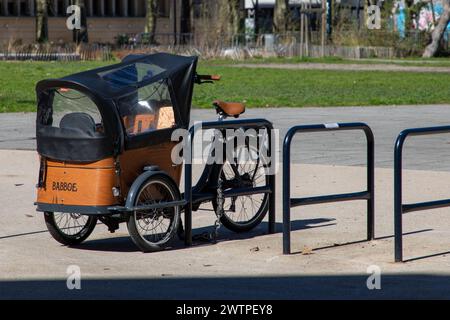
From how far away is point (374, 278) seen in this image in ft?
26.4

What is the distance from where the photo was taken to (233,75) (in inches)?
1512

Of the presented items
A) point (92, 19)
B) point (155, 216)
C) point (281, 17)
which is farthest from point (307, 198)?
point (92, 19)

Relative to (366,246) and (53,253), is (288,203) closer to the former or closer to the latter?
(366,246)

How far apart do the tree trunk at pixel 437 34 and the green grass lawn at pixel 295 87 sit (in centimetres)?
1840

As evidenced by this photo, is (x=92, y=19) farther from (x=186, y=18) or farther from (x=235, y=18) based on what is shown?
(x=235, y=18)

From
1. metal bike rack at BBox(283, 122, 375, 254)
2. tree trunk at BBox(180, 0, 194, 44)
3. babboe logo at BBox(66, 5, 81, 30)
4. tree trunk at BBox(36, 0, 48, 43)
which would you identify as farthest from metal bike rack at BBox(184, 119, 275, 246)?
tree trunk at BBox(180, 0, 194, 44)

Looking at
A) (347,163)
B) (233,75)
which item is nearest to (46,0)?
(233,75)

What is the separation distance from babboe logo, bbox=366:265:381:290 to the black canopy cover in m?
2.04

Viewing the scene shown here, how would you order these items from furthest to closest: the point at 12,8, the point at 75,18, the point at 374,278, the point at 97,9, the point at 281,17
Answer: the point at 97,9
the point at 12,8
the point at 281,17
the point at 75,18
the point at 374,278

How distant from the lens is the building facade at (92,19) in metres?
74.7

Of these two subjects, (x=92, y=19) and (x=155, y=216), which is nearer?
(x=155, y=216)

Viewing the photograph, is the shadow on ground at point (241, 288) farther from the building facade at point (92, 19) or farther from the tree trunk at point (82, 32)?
the building facade at point (92, 19)

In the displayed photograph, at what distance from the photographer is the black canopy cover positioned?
Answer: 888 centimetres

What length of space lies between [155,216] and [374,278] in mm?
1985
